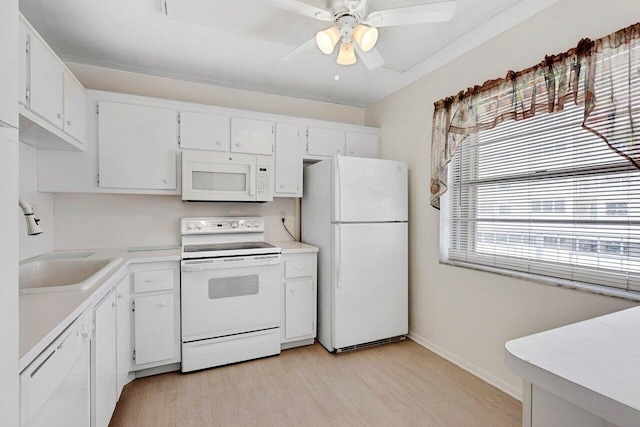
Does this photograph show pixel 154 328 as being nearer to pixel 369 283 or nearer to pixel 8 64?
pixel 369 283

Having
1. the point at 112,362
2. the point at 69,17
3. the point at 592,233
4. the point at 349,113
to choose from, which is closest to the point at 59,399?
the point at 112,362

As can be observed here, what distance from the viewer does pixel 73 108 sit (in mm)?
2146

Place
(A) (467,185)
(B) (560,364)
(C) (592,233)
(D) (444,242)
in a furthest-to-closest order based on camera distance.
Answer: (D) (444,242) < (A) (467,185) < (C) (592,233) < (B) (560,364)

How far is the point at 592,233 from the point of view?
5.68 feet

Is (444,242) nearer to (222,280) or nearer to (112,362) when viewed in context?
(222,280)

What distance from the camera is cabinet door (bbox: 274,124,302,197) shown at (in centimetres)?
302

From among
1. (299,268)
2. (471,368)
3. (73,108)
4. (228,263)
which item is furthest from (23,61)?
(471,368)

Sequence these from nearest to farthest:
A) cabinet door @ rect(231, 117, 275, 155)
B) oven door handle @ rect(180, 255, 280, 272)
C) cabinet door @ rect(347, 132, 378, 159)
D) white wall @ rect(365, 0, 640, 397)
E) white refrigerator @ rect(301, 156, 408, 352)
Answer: white wall @ rect(365, 0, 640, 397) → oven door handle @ rect(180, 255, 280, 272) → white refrigerator @ rect(301, 156, 408, 352) → cabinet door @ rect(231, 117, 275, 155) → cabinet door @ rect(347, 132, 378, 159)

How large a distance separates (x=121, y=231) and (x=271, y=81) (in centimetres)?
197

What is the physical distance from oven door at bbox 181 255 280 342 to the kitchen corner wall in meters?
0.68

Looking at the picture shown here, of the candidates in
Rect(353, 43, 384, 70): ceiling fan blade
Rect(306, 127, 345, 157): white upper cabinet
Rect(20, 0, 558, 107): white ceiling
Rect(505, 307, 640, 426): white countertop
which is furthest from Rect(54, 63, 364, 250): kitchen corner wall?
Rect(505, 307, 640, 426): white countertop

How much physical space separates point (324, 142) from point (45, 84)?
2.17m

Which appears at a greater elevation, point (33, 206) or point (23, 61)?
point (23, 61)

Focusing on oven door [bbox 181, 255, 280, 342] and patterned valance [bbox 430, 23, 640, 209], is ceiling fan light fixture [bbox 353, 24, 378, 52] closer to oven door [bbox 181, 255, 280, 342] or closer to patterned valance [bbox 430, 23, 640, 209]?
patterned valance [bbox 430, 23, 640, 209]
